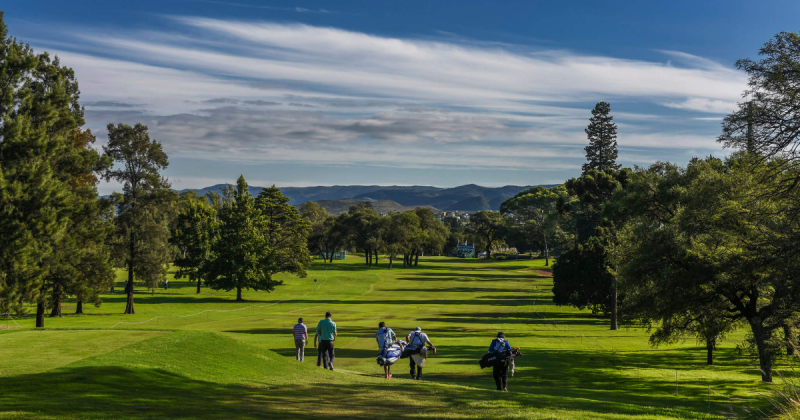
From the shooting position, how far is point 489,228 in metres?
174

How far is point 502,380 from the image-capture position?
1869 cm

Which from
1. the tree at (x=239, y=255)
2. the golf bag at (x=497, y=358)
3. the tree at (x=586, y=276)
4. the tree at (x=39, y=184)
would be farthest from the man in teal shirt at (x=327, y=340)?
the tree at (x=239, y=255)

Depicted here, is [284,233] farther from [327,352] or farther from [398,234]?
[327,352]

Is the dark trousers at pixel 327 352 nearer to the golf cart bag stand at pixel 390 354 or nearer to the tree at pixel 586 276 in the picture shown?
the golf cart bag stand at pixel 390 354

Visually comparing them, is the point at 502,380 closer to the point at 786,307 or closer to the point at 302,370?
the point at 302,370

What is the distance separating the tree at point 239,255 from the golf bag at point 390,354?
166ft

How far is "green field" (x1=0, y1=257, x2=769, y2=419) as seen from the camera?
484 inches

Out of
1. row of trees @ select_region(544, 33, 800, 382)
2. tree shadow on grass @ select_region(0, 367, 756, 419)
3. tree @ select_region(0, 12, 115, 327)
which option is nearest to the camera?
tree shadow on grass @ select_region(0, 367, 756, 419)

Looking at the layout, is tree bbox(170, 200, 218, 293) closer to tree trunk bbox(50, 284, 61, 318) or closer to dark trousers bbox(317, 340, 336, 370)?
tree trunk bbox(50, 284, 61, 318)

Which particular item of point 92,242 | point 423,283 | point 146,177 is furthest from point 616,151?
point 92,242

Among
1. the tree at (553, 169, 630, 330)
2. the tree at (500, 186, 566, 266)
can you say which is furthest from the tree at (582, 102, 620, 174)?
the tree at (553, 169, 630, 330)

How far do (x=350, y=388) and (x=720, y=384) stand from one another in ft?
58.3

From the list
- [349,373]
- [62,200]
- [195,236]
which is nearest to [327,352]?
[349,373]

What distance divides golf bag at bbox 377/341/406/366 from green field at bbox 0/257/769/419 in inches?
31.7
